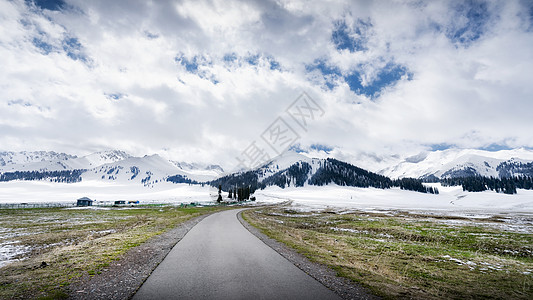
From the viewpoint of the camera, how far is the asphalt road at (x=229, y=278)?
24.9 feet

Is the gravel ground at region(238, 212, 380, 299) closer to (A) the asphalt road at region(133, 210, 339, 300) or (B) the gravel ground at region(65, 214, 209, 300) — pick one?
(A) the asphalt road at region(133, 210, 339, 300)

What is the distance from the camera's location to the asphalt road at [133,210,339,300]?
7586 millimetres

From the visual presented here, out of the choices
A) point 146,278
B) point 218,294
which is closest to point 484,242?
point 218,294

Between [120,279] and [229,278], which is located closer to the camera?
[229,278]

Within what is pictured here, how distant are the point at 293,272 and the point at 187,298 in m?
4.66

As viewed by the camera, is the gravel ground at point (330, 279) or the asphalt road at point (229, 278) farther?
the gravel ground at point (330, 279)

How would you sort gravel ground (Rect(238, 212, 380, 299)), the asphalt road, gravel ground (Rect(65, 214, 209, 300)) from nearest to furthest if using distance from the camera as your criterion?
the asphalt road
gravel ground (Rect(65, 214, 209, 300))
gravel ground (Rect(238, 212, 380, 299))

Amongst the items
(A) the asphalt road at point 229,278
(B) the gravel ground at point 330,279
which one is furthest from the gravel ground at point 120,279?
(B) the gravel ground at point 330,279

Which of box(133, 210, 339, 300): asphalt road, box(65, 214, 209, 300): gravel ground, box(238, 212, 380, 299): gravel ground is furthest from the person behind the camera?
box(238, 212, 380, 299): gravel ground

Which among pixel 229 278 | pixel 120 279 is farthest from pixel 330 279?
pixel 120 279

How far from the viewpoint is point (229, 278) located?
9.09m

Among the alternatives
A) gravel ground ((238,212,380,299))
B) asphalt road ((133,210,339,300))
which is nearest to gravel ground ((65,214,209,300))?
asphalt road ((133,210,339,300))

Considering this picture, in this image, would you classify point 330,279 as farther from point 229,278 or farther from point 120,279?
point 120,279

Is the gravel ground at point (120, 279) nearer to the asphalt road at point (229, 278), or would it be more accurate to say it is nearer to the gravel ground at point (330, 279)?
the asphalt road at point (229, 278)
